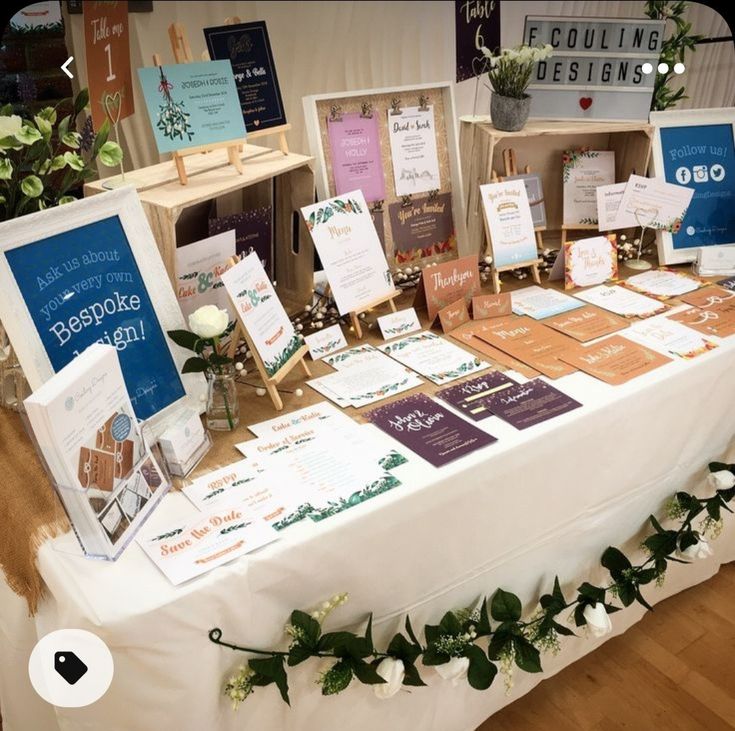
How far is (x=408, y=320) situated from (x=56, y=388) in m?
1.01

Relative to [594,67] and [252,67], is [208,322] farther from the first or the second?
[594,67]

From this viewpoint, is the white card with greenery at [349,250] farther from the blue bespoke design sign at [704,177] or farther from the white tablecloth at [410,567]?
the blue bespoke design sign at [704,177]

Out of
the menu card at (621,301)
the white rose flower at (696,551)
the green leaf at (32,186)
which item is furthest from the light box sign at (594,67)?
the green leaf at (32,186)

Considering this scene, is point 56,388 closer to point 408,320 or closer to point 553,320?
point 408,320

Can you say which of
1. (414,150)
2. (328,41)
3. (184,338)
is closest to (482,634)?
(184,338)

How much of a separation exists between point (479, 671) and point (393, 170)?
4.29 feet

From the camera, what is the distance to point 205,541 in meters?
1.16

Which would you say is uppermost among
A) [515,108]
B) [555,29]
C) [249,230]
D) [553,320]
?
[555,29]

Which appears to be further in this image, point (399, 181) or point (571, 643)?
point (399, 181)

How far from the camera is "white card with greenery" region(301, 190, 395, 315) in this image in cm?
172

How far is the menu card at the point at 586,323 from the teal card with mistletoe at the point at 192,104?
3.13 feet

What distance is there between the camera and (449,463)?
4.45ft

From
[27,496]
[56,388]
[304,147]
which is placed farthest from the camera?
[304,147]

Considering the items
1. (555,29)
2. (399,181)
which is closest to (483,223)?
(399,181)
